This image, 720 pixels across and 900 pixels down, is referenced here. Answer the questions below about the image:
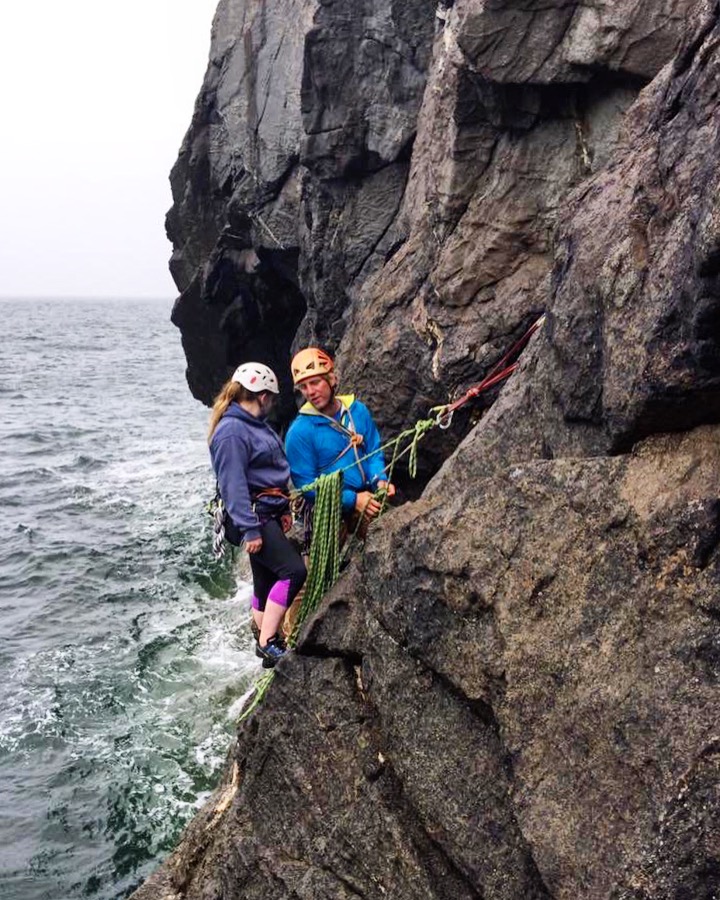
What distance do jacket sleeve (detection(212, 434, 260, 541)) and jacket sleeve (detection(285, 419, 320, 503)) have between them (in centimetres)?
51

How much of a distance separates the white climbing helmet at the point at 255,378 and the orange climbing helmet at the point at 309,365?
8.4 inches

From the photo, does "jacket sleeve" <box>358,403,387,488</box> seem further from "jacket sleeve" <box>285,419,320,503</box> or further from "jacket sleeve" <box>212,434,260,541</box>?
"jacket sleeve" <box>212,434,260,541</box>

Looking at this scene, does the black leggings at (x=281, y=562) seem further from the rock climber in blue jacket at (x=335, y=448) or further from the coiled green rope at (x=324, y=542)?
the rock climber in blue jacket at (x=335, y=448)

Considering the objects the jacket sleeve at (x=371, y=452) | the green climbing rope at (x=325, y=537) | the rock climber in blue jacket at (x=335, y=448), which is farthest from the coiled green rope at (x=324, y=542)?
the jacket sleeve at (x=371, y=452)

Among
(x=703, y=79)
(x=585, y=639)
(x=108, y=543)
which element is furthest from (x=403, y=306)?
(x=108, y=543)

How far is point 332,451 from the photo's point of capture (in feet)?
25.8

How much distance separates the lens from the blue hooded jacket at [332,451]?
7750 mm

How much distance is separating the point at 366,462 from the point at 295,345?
11.9m

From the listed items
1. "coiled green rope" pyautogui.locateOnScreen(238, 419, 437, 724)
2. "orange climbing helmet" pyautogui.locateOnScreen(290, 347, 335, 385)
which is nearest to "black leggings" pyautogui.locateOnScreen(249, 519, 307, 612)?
"coiled green rope" pyautogui.locateOnScreen(238, 419, 437, 724)

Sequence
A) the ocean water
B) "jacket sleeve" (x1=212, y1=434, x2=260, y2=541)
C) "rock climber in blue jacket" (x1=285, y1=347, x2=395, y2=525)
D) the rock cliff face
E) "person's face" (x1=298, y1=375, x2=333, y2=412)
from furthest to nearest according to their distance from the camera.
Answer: the ocean water → "rock climber in blue jacket" (x1=285, y1=347, x2=395, y2=525) → "person's face" (x1=298, y1=375, x2=333, y2=412) → "jacket sleeve" (x1=212, y1=434, x2=260, y2=541) → the rock cliff face

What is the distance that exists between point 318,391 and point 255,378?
22.0 inches

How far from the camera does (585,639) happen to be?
193 inches

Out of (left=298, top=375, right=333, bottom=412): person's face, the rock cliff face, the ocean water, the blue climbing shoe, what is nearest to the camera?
the rock cliff face

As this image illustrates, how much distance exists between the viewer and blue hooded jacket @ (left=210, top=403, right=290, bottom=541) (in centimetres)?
743
